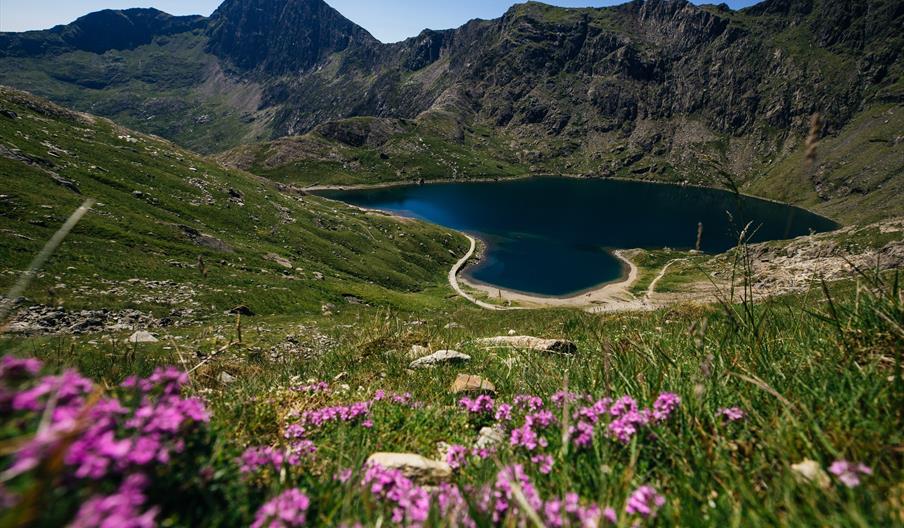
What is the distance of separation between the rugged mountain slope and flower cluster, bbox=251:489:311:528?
22.9 meters

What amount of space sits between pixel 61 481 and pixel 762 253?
13363 centimetres

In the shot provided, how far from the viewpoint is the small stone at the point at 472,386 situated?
19.9ft

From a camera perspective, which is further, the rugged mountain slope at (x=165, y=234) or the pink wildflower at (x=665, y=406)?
the rugged mountain slope at (x=165, y=234)

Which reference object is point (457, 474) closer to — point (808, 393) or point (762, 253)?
point (808, 393)

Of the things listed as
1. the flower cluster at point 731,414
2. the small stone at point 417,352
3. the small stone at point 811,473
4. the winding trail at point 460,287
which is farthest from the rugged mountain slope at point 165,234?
the small stone at point 811,473

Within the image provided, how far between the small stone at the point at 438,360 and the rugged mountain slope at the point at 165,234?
60.6ft

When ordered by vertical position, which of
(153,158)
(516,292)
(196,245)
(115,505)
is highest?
(115,505)

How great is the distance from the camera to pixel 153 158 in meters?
83.2

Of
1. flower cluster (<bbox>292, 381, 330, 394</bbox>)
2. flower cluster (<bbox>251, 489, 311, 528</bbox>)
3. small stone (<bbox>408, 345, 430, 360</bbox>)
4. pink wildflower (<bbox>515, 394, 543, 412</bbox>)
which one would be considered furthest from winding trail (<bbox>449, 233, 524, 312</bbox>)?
flower cluster (<bbox>251, 489, 311, 528</bbox>)

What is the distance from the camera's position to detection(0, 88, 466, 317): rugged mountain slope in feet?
125

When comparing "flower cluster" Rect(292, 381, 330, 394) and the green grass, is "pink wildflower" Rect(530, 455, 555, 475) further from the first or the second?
"flower cluster" Rect(292, 381, 330, 394)

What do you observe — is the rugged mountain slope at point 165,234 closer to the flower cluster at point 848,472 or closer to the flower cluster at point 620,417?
the flower cluster at point 620,417

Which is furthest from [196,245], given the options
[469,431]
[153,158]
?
[469,431]

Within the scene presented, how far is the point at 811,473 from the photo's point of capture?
2.88 m
